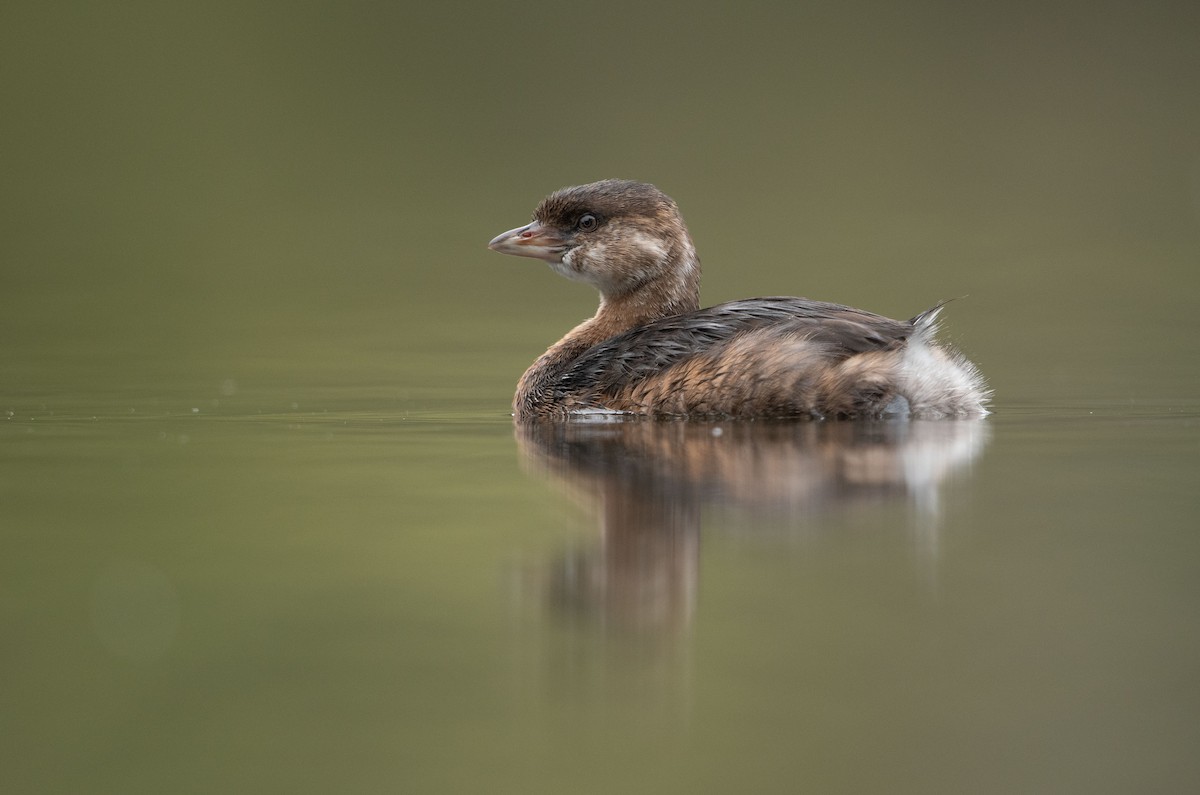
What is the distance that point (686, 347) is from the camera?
7297 mm

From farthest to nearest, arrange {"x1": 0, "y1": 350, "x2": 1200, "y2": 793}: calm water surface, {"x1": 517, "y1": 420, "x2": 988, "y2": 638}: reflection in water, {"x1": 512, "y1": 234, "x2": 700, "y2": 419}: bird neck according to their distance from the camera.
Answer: {"x1": 512, "y1": 234, "x2": 700, "y2": 419}: bird neck < {"x1": 517, "y1": 420, "x2": 988, "y2": 638}: reflection in water < {"x1": 0, "y1": 350, "x2": 1200, "y2": 793}: calm water surface

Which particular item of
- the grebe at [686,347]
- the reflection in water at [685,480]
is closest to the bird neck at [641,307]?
the grebe at [686,347]

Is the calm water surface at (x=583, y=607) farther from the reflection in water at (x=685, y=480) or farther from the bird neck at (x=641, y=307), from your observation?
the bird neck at (x=641, y=307)

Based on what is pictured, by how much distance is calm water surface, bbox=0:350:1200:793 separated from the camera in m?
3.06

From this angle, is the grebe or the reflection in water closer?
the reflection in water

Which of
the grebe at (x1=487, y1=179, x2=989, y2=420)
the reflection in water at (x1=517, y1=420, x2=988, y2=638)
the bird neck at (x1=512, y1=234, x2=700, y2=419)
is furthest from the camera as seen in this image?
the bird neck at (x1=512, y1=234, x2=700, y2=419)

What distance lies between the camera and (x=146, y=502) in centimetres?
546

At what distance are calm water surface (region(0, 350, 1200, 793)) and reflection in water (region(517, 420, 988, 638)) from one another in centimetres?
2

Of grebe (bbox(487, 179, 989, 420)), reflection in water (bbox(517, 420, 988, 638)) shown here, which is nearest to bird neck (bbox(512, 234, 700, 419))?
grebe (bbox(487, 179, 989, 420))

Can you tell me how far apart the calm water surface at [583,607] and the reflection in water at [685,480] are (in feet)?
0.07

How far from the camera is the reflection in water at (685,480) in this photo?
4023 millimetres

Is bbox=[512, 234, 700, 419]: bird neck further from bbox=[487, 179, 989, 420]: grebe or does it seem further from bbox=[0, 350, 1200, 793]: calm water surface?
bbox=[0, 350, 1200, 793]: calm water surface

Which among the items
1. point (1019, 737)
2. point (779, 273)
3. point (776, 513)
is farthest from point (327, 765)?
point (779, 273)

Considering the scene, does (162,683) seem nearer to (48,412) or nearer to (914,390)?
(914,390)
